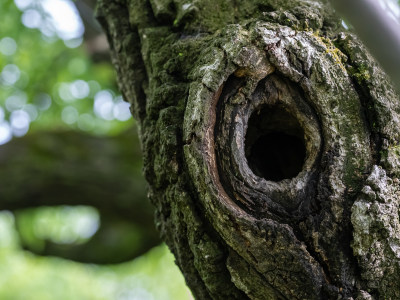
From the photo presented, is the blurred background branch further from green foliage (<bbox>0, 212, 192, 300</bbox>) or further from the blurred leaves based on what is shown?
green foliage (<bbox>0, 212, 192, 300</bbox>)

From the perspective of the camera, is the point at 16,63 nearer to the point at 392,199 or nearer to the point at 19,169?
the point at 19,169

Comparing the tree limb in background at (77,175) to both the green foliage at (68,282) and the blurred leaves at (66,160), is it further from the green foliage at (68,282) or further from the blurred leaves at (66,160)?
the green foliage at (68,282)

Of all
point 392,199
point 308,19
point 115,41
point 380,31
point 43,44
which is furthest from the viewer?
point 43,44

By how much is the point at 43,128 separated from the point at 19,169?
48cm

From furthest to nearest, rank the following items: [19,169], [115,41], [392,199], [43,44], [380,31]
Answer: [43,44], [19,169], [115,41], [392,199], [380,31]

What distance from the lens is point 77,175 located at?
3.66m

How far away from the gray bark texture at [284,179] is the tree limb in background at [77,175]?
95.3 inches

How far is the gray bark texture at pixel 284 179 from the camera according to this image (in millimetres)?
1151

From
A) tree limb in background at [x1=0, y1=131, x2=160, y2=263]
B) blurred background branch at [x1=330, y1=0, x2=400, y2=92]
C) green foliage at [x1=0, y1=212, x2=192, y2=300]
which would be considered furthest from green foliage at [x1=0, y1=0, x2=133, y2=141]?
blurred background branch at [x1=330, y1=0, x2=400, y2=92]

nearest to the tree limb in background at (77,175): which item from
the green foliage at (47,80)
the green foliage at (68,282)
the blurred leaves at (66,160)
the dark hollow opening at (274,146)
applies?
the blurred leaves at (66,160)

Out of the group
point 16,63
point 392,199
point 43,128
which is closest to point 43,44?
point 16,63

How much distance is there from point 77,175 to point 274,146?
7.87ft

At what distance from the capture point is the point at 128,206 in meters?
3.94

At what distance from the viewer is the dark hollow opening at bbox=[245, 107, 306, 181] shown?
1420 millimetres
